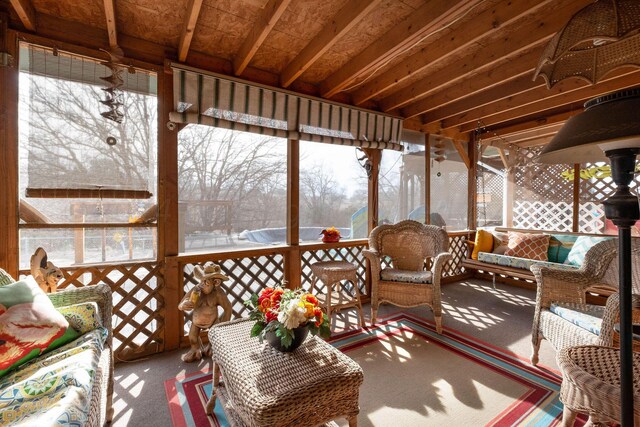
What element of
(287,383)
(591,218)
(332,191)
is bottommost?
(287,383)

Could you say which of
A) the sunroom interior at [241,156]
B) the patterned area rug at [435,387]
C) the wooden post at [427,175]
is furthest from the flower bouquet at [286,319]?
the wooden post at [427,175]

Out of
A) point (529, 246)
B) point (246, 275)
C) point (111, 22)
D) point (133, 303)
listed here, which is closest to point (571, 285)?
point (529, 246)

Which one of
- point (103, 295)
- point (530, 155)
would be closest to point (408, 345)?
point (103, 295)

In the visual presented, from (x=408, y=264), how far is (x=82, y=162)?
3146 millimetres

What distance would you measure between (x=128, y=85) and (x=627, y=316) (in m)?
2.98

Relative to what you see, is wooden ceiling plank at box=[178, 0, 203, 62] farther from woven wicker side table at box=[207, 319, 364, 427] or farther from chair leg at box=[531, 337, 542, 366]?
chair leg at box=[531, 337, 542, 366]

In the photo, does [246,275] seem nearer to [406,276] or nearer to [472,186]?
[406,276]

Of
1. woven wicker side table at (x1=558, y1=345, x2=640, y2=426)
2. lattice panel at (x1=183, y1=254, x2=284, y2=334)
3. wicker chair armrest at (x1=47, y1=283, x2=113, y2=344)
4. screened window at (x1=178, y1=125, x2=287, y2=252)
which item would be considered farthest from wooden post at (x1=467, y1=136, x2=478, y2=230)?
wicker chair armrest at (x1=47, y1=283, x2=113, y2=344)

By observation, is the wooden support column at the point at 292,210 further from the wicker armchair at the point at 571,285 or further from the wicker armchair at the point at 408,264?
the wicker armchair at the point at 571,285

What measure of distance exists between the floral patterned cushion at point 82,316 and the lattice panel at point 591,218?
5303 millimetres

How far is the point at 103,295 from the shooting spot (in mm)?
1725

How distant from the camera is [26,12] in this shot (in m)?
1.83

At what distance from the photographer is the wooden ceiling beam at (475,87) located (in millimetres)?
2569

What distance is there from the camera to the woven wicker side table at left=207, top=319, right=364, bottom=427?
1183mm
